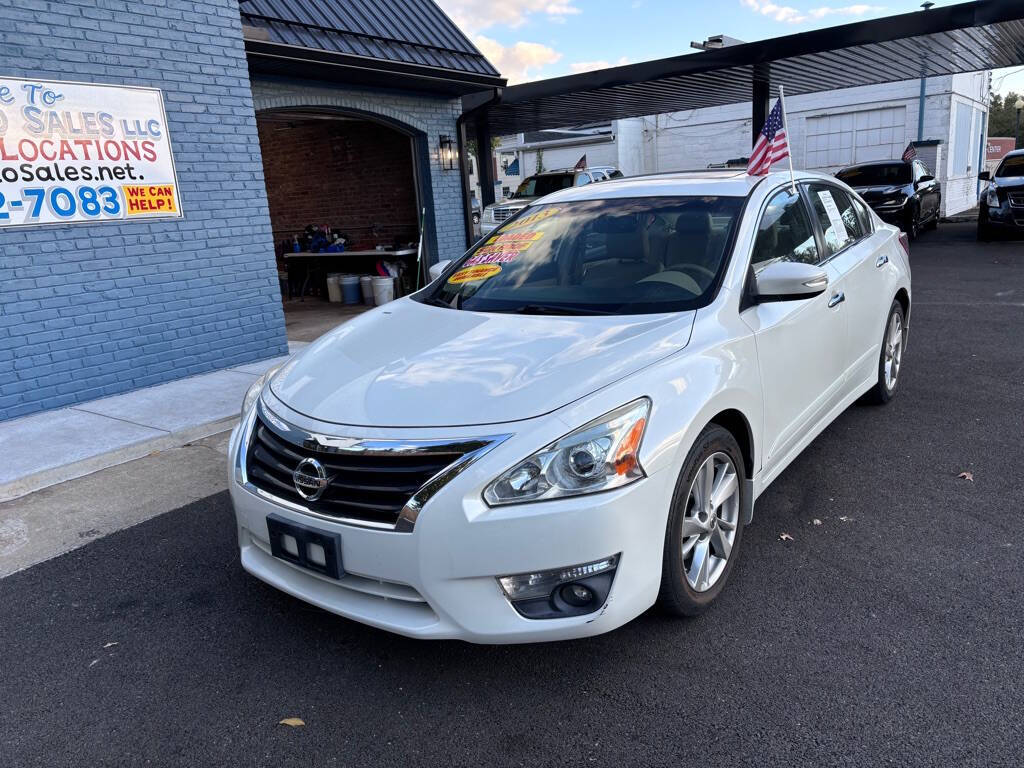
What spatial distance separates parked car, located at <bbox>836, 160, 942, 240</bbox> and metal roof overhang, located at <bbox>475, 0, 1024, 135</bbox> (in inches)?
72.3

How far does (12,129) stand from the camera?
5766 millimetres

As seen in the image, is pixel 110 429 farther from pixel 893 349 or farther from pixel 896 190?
pixel 896 190

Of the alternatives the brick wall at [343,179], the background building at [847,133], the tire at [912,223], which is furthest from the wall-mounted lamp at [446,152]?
the background building at [847,133]

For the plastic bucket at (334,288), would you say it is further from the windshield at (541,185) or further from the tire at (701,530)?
the tire at (701,530)

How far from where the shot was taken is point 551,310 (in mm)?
3348

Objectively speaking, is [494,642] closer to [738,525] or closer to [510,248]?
[738,525]

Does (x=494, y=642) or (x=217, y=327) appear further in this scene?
(x=217, y=327)

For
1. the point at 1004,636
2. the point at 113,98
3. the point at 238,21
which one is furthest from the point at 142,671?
the point at 238,21

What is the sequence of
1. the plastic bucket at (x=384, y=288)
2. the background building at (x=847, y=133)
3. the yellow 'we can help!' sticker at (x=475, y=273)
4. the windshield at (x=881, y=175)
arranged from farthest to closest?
1. the background building at (x=847, y=133)
2. the windshield at (x=881, y=175)
3. the plastic bucket at (x=384, y=288)
4. the yellow 'we can help!' sticker at (x=475, y=273)

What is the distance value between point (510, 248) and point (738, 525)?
1.83m

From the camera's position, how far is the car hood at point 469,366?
2535 millimetres

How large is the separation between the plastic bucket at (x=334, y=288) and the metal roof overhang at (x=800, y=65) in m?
3.69

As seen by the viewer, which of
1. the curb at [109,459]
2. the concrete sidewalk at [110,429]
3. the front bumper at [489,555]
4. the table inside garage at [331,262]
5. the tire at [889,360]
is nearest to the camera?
the front bumper at [489,555]

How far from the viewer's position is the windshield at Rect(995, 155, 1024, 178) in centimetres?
1484
